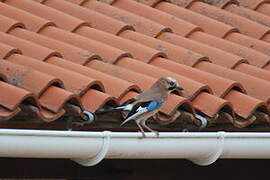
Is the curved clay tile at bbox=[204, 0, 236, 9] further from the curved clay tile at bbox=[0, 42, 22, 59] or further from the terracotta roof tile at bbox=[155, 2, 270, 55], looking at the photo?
the curved clay tile at bbox=[0, 42, 22, 59]

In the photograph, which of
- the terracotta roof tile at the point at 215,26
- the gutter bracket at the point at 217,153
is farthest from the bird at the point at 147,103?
the terracotta roof tile at the point at 215,26

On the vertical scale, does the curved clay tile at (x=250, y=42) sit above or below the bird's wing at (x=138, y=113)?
above

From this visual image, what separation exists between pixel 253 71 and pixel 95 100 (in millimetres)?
1538

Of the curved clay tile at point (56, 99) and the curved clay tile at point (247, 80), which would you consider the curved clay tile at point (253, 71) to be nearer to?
the curved clay tile at point (247, 80)

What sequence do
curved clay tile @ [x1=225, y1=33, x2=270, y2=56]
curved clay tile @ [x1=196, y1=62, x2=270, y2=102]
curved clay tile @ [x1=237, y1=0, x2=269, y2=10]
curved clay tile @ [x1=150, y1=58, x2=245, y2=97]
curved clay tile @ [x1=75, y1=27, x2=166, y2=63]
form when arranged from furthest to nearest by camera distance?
curved clay tile @ [x1=237, y1=0, x2=269, y2=10] → curved clay tile @ [x1=225, y1=33, x2=270, y2=56] → curved clay tile @ [x1=75, y1=27, x2=166, y2=63] → curved clay tile @ [x1=196, y1=62, x2=270, y2=102] → curved clay tile @ [x1=150, y1=58, x2=245, y2=97]

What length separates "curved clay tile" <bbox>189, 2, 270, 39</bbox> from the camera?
276 inches

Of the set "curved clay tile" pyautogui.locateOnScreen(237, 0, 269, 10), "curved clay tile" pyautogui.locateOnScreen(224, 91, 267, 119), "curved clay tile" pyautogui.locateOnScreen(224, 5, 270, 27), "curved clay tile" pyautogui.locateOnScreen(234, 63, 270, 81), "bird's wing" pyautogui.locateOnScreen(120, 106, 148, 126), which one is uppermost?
"curved clay tile" pyautogui.locateOnScreen(237, 0, 269, 10)

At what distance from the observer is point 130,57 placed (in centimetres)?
593

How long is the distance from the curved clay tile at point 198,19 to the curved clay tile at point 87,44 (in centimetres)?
112

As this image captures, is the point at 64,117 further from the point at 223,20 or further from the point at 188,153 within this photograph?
the point at 223,20

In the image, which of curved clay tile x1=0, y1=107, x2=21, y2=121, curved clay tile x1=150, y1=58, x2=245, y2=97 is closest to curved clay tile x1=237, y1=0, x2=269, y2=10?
curved clay tile x1=150, y1=58, x2=245, y2=97

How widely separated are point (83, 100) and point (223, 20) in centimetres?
235

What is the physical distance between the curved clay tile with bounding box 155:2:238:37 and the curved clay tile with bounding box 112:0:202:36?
11 cm

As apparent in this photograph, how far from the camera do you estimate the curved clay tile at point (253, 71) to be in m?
6.14
